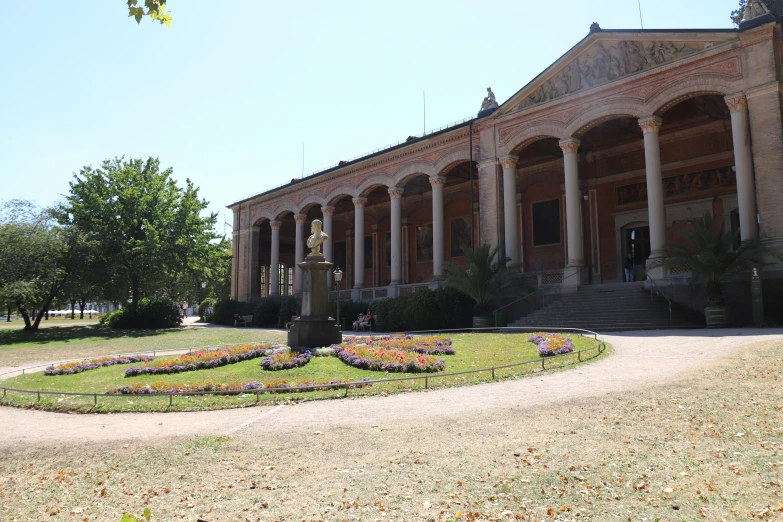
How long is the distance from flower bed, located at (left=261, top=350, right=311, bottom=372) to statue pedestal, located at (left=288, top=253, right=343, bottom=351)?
169 cm

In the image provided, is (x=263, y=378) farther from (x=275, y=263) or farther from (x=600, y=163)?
(x=275, y=263)

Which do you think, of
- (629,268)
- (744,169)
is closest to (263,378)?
(744,169)

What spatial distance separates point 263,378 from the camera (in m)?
11.4

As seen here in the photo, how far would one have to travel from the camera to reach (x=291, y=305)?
3284 centimetres

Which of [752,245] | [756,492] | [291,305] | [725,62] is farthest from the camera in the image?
[291,305]

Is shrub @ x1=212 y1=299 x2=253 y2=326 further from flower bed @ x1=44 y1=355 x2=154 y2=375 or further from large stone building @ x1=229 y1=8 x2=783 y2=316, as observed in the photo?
flower bed @ x1=44 y1=355 x2=154 y2=375

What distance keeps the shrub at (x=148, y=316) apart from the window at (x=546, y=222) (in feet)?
79.6

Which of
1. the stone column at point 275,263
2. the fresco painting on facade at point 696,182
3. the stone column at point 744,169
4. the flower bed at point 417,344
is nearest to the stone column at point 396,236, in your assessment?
the stone column at point 275,263

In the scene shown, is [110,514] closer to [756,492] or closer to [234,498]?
[234,498]

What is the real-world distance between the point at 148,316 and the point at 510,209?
24.3 m

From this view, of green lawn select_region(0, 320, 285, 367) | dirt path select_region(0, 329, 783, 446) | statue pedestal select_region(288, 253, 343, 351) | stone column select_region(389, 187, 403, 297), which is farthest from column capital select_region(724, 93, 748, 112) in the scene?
green lawn select_region(0, 320, 285, 367)

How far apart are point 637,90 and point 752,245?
867cm

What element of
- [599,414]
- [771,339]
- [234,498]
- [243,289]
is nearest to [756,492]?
[599,414]

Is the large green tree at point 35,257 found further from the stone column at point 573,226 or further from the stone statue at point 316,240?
the stone column at point 573,226
